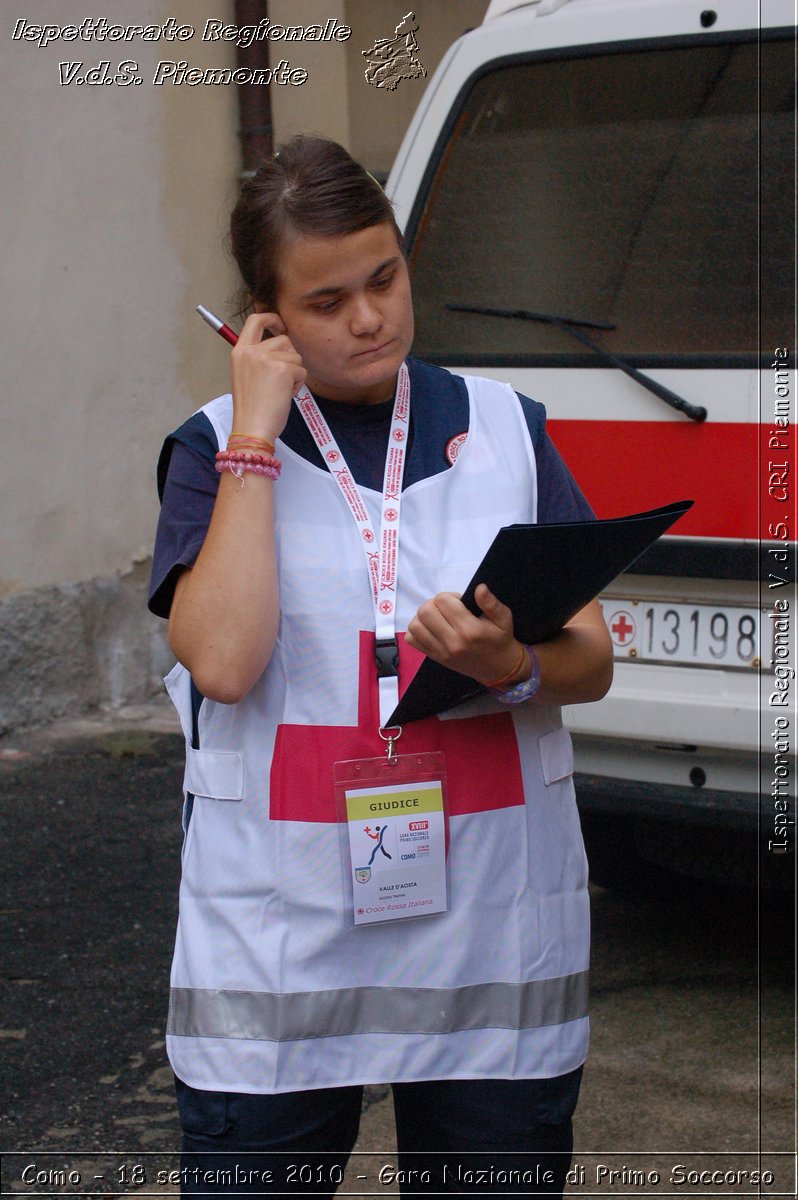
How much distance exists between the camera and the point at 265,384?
1.75 m

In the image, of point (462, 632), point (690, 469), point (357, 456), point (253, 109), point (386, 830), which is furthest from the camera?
point (253, 109)

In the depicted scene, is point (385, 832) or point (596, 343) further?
point (596, 343)

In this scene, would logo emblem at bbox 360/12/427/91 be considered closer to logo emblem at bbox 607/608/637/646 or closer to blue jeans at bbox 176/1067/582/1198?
logo emblem at bbox 607/608/637/646

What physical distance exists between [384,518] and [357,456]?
0.10 metres

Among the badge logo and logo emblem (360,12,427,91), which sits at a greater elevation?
logo emblem (360,12,427,91)

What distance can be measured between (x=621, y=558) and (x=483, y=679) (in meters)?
0.21

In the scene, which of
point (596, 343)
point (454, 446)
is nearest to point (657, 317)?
point (596, 343)

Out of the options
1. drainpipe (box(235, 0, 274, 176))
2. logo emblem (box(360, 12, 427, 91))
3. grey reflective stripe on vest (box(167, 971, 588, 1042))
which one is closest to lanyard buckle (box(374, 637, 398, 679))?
grey reflective stripe on vest (box(167, 971, 588, 1042))

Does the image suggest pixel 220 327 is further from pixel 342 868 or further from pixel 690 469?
pixel 690 469

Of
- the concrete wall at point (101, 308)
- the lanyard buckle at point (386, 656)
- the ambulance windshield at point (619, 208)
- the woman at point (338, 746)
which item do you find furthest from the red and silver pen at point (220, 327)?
the concrete wall at point (101, 308)

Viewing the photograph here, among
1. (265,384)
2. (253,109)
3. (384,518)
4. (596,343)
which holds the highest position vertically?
(253,109)

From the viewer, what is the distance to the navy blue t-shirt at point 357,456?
5.82 feet

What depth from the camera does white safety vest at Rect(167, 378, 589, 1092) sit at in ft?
5.64

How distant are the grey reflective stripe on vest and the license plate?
5.62ft
